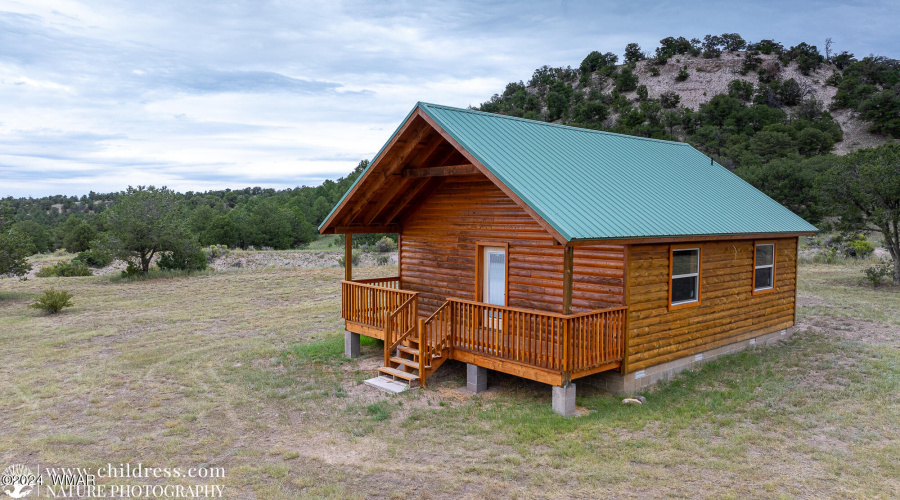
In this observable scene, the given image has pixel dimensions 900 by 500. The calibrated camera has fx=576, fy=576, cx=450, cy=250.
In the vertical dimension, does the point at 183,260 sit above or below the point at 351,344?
above

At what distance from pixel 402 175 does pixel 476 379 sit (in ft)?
14.7

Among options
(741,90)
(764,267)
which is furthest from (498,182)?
(741,90)

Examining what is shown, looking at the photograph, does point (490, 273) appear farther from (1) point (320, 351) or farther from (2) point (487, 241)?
(1) point (320, 351)

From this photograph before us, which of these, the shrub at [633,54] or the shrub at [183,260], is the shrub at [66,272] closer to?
the shrub at [183,260]

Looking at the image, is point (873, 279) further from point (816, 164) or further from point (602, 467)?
point (816, 164)

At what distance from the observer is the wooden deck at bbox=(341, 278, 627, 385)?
30.2 ft

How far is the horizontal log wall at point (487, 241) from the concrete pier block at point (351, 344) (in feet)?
5.55

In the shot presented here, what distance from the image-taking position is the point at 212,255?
40594mm

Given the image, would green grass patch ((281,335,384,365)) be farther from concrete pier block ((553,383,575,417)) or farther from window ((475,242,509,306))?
concrete pier block ((553,383,575,417))

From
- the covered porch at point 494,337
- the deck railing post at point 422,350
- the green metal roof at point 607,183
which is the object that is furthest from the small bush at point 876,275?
the deck railing post at point 422,350

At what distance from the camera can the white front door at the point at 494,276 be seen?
39.2 ft

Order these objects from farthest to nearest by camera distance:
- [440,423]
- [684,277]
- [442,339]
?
[684,277]
[442,339]
[440,423]

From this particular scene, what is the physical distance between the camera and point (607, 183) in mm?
11516

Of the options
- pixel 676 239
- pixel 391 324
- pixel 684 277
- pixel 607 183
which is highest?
pixel 607 183
